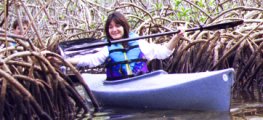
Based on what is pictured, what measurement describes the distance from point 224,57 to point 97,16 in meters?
4.90

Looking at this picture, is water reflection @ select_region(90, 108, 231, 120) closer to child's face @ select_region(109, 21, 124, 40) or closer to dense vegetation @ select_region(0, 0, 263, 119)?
dense vegetation @ select_region(0, 0, 263, 119)

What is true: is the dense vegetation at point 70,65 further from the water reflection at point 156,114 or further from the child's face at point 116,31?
the child's face at point 116,31

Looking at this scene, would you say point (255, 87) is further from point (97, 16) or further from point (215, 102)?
point (97, 16)

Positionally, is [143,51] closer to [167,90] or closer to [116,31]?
[116,31]

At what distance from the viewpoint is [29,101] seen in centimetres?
541

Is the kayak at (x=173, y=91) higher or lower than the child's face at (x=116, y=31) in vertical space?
lower

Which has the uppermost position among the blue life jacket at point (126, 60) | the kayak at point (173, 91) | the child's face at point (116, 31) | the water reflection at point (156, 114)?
the child's face at point (116, 31)

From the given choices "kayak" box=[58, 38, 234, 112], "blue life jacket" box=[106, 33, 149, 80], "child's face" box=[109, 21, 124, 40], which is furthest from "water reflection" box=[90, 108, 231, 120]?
"child's face" box=[109, 21, 124, 40]

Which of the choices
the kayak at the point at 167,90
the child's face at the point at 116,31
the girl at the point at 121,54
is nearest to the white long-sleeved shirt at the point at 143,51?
the girl at the point at 121,54

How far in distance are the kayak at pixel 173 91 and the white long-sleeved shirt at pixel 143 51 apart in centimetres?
26

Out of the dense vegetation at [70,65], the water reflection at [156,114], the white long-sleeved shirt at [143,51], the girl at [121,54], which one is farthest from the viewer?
the girl at [121,54]

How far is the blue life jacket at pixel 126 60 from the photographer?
A: 684 centimetres

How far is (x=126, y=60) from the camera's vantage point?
22.5 ft

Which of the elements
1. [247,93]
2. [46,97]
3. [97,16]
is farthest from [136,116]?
[97,16]
